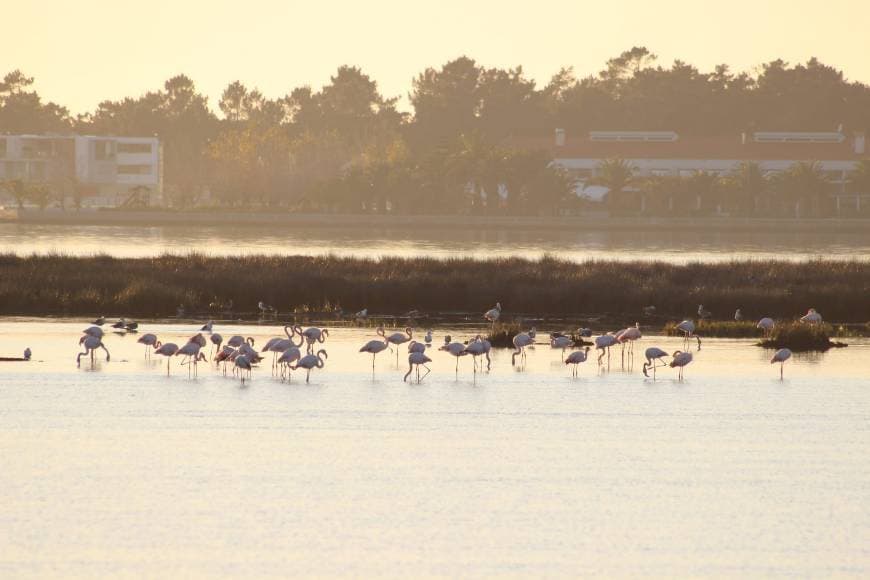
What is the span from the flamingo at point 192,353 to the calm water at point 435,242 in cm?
4404

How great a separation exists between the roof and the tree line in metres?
8.21

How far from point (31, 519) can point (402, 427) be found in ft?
24.5

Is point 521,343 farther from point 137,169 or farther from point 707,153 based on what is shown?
point 137,169

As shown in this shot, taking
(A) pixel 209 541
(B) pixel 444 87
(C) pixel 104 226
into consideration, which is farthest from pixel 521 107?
(A) pixel 209 541

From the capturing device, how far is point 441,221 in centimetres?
13225

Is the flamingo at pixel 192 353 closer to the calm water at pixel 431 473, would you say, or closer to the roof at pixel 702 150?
the calm water at pixel 431 473

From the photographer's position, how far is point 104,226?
433 ft

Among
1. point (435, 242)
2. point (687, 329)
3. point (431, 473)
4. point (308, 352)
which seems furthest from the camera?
point (435, 242)

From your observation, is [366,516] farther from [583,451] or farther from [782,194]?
[782,194]

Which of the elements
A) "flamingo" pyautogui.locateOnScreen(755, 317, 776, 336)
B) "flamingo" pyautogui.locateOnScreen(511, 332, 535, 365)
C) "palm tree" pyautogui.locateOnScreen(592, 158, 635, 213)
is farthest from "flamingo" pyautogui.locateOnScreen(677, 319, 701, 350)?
"palm tree" pyautogui.locateOnScreen(592, 158, 635, 213)

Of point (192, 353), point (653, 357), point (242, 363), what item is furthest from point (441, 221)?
point (242, 363)

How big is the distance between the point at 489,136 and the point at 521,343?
5234 inches

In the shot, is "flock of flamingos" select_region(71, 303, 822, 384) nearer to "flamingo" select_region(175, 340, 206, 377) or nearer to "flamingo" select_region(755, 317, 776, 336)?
"flamingo" select_region(175, 340, 206, 377)

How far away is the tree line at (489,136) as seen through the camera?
441ft
